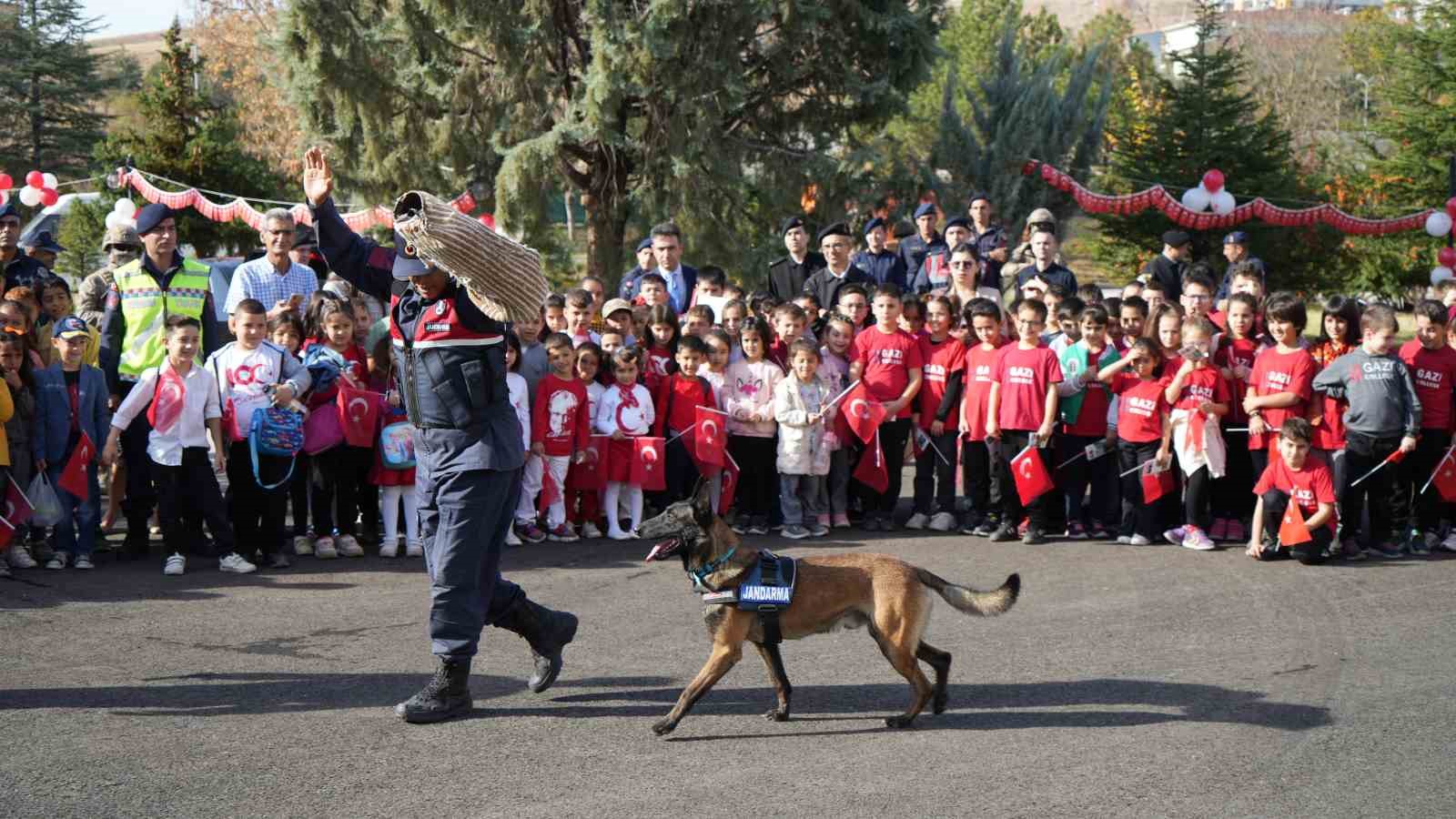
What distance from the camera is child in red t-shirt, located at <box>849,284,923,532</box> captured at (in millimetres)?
10477

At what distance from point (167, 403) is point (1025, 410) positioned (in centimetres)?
588

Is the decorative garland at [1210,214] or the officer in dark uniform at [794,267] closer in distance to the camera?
the officer in dark uniform at [794,267]

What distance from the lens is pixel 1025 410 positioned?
983 cm

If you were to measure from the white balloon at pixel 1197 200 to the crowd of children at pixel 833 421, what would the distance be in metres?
10.4

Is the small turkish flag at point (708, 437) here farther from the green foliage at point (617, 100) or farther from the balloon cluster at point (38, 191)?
the balloon cluster at point (38, 191)

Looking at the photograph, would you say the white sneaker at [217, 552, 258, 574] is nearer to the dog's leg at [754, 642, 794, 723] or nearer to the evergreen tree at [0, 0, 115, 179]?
the dog's leg at [754, 642, 794, 723]

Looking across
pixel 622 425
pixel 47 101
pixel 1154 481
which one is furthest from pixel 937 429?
pixel 47 101

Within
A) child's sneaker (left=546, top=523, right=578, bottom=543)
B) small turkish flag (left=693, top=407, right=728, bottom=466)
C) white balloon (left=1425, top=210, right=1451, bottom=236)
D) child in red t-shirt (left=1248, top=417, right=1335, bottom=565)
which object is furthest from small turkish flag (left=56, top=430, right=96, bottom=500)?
white balloon (left=1425, top=210, right=1451, bottom=236)

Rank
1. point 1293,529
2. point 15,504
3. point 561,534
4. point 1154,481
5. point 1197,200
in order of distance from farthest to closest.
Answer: point 1197,200 → point 561,534 → point 1154,481 → point 1293,529 → point 15,504

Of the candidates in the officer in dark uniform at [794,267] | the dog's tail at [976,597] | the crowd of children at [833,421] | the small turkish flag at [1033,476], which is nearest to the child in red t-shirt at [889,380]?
the crowd of children at [833,421]

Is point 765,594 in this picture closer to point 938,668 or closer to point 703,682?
point 703,682

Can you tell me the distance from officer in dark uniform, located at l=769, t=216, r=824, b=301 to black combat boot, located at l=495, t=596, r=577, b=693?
22.7 ft

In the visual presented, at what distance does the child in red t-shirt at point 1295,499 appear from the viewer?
8.91 meters

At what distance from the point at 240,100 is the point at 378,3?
78.1 feet
